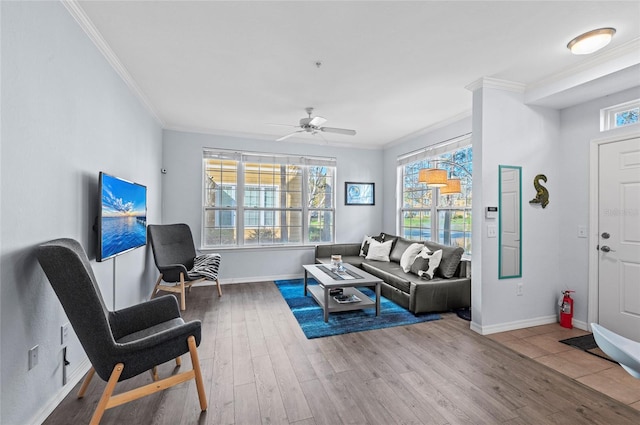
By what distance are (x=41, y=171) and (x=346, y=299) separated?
9.87ft

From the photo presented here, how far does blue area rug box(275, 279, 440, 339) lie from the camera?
3094 mm

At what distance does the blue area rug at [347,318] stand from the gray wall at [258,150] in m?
1.33

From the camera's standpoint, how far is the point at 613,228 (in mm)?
2912

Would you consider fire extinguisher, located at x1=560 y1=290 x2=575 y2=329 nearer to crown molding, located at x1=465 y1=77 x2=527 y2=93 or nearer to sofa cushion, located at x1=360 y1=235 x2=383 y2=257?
crown molding, located at x1=465 y1=77 x2=527 y2=93

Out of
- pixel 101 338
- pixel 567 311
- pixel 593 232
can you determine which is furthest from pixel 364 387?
pixel 593 232

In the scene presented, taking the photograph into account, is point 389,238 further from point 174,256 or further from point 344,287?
point 174,256

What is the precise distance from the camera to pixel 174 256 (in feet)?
13.7

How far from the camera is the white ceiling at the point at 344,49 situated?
6.49 ft

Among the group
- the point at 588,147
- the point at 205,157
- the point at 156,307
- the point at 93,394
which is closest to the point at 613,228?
the point at 588,147

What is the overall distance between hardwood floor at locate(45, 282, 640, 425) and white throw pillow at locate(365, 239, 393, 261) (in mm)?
2058

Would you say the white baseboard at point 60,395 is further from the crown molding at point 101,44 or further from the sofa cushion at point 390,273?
the sofa cushion at point 390,273

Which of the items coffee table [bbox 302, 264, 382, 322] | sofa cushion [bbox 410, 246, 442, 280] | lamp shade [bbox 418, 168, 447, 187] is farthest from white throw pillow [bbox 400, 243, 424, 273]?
lamp shade [bbox 418, 168, 447, 187]

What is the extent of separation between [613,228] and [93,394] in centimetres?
482

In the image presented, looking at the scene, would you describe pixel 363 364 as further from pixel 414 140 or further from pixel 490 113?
pixel 414 140
